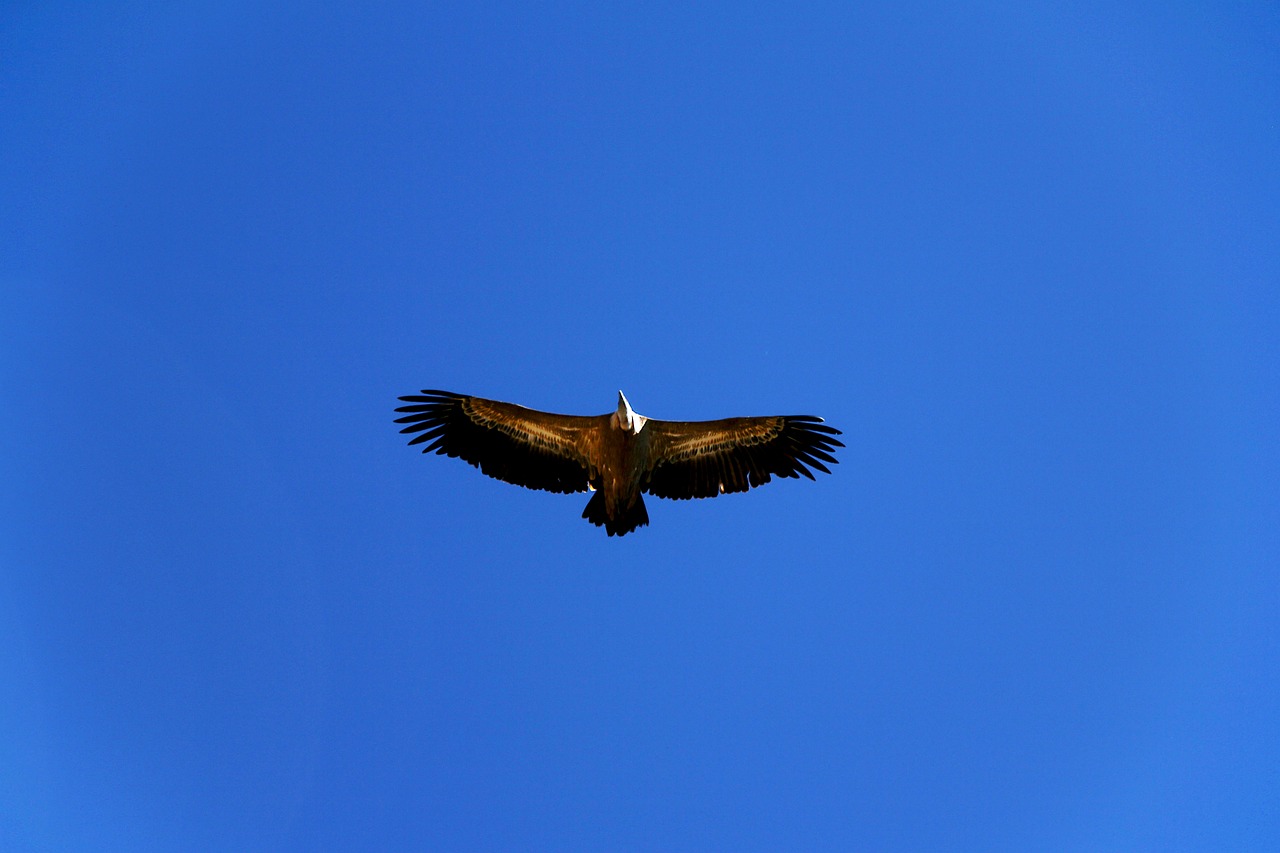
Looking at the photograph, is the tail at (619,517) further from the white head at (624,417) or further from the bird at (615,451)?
the white head at (624,417)

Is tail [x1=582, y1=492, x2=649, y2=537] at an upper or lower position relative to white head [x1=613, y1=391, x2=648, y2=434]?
lower

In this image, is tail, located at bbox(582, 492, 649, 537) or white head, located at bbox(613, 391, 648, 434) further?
tail, located at bbox(582, 492, 649, 537)

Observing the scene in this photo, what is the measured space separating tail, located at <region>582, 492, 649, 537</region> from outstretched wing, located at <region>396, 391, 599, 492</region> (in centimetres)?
42

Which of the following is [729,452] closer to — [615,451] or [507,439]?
[615,451]

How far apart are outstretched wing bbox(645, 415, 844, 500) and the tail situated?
0.50 meters

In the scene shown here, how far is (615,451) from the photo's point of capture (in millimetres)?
14344

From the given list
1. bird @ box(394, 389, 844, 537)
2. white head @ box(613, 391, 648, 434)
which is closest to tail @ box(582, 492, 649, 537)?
bird @ box(394, 389, 844, 537)

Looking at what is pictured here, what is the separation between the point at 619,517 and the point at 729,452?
2198 millimetres

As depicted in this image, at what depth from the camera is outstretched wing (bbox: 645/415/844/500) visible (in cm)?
1453

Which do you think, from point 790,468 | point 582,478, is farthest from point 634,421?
point 790,468

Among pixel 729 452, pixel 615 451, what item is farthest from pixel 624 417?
pixel 729 452

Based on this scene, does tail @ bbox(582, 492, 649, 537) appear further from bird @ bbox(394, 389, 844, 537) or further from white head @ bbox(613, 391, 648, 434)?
white head @ bbox(613, 391, 648, 434)

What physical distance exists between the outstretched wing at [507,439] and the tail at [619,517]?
415 millimetres

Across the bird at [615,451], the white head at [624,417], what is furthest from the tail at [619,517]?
the white head at [624,417]
